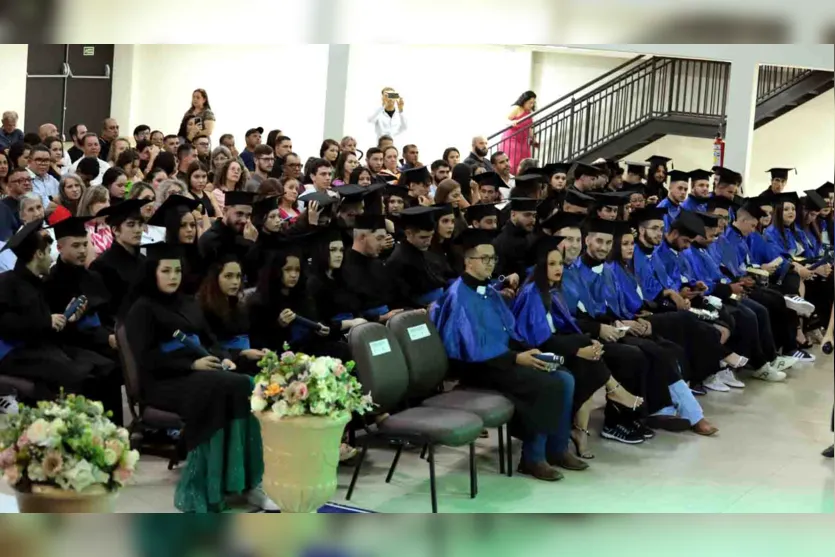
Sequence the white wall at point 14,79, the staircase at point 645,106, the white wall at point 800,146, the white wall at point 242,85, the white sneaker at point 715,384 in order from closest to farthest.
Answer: the white sneaker at point 715,384, the white wall at point 14,79, the white wall at point 800,146, the staircase at point 645,106, the white wall at point 242,85

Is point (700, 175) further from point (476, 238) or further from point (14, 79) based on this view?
point (14, 79)

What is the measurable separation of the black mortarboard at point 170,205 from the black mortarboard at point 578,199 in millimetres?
3534

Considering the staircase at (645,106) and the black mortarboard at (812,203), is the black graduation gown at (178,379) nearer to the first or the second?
A: the black mortarboard at (812,203)

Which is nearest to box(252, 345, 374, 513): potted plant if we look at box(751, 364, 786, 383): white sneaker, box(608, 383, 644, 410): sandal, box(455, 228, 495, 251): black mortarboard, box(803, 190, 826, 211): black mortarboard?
box(455, 228, 495, 251): black mortarboard

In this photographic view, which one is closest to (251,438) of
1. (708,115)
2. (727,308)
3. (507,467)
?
(507,467)

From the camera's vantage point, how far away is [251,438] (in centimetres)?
625

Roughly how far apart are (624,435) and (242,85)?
1079cm

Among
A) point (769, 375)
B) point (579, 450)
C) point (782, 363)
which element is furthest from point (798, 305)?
point (579, 450)

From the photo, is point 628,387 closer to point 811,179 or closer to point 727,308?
point 727,308

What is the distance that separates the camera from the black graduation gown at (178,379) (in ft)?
19.9

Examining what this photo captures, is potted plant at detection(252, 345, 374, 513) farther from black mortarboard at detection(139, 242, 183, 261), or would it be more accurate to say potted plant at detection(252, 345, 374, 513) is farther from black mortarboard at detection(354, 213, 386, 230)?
black mortarboard at detection(354, 213, 386, 230)

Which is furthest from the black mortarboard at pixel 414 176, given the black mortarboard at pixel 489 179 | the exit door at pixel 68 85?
the exit door at pixel 68 85

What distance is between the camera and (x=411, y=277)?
837 cm

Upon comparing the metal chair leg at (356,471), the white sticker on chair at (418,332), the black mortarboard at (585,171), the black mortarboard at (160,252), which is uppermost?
the black mortarboard at (585,171)
